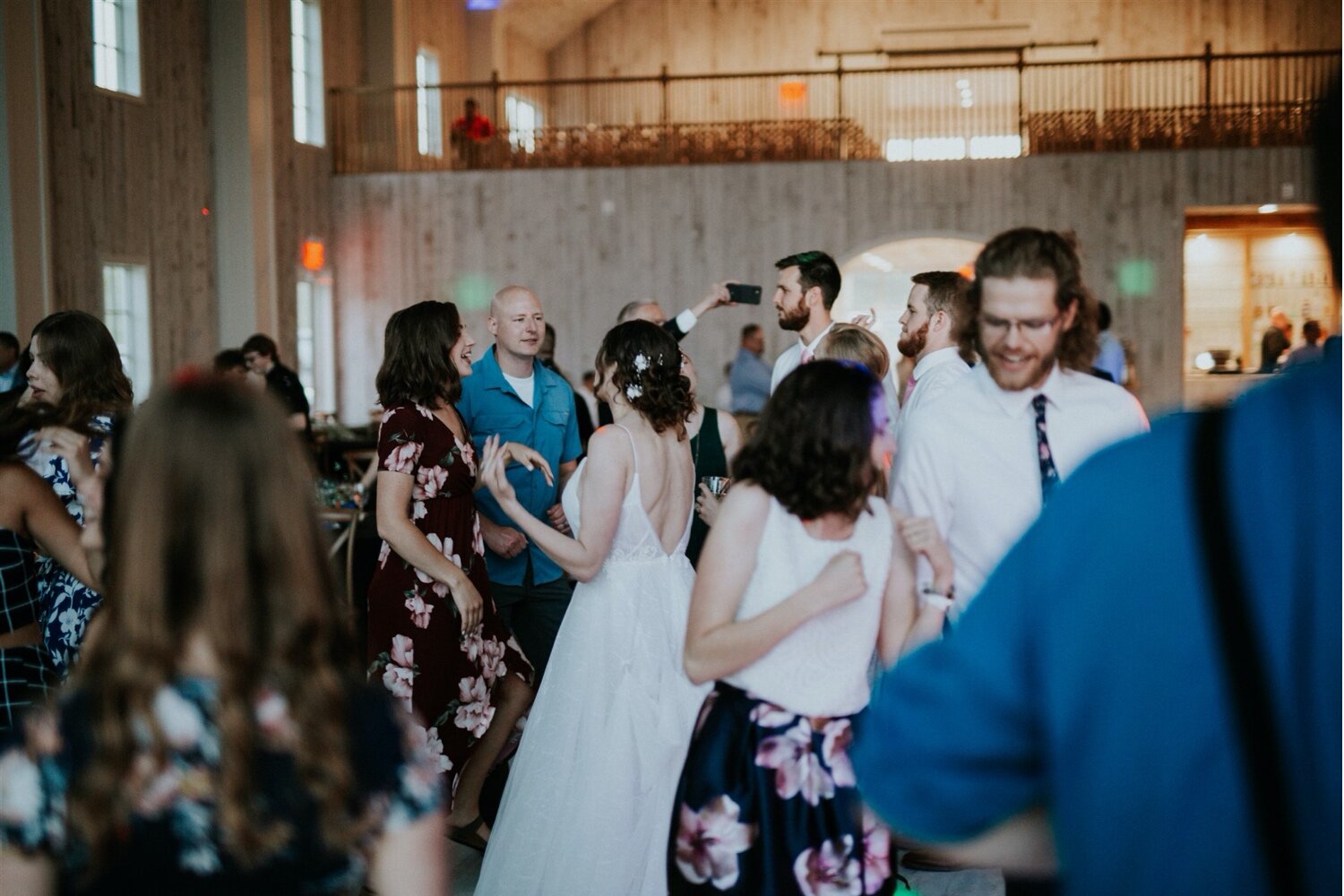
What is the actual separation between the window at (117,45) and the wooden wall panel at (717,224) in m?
3.63

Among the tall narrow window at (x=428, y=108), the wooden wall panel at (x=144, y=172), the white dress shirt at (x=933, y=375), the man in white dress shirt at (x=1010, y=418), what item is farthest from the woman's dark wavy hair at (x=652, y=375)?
the tall narrow window at (x=428, y=108)

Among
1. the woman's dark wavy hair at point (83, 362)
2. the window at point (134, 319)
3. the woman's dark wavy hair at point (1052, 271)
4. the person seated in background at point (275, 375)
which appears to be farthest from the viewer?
the window at point (134, 319)

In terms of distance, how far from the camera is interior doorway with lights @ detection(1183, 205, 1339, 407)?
17203mm

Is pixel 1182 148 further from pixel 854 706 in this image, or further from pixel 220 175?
pixel 854 706

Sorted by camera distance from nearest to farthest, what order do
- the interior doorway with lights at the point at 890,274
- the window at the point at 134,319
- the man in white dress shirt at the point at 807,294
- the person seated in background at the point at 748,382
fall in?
the man in white dress shirt at the point at 807,294 < the window at the point at 134,319 < the person seated in background at the point at 748,382 < the interior doorway with lights at the point at 890,274

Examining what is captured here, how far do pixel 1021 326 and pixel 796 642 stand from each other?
869 mm

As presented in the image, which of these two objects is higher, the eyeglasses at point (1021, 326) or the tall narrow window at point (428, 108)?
the tall narrow window at point (428, 108)

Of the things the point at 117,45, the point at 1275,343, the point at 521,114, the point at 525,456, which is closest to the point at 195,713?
the point at 525,456

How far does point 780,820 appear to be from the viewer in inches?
92.2

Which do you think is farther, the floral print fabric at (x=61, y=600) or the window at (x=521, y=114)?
the window at (x=521, y=114)

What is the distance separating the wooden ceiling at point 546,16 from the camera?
1977cm

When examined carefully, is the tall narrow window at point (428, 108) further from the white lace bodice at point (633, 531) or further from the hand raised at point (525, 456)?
the white lace bodice at point (633, 531)

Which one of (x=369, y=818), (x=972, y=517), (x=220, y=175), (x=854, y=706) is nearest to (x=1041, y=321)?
(x=972, y=517)

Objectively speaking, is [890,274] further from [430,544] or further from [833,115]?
[430,544]
